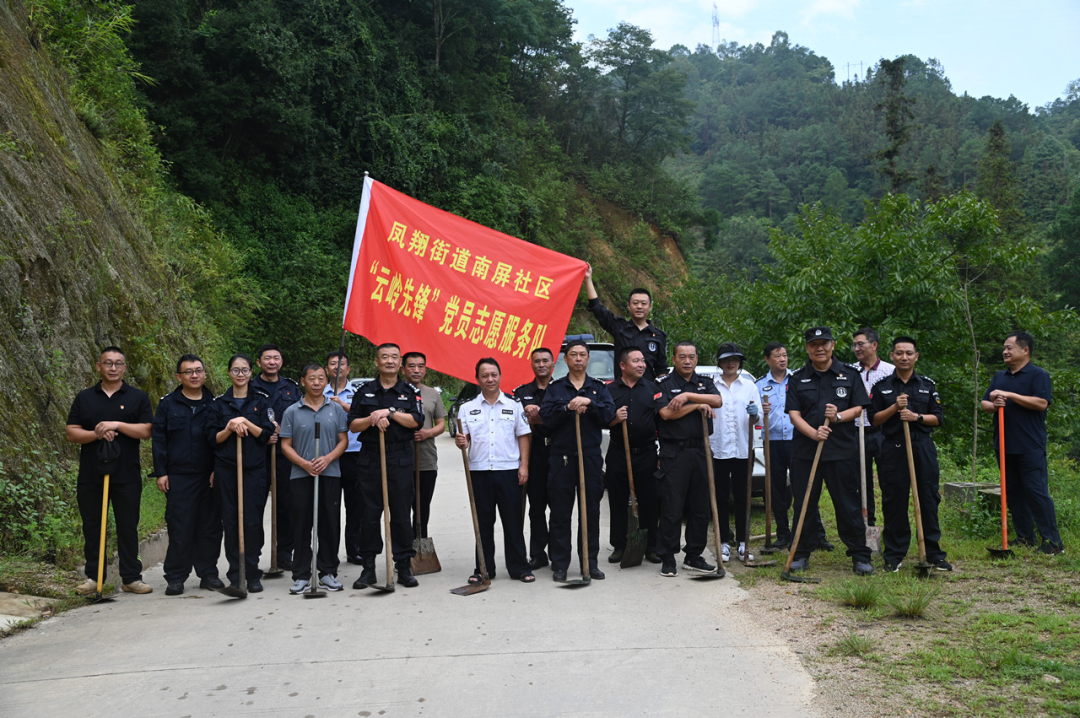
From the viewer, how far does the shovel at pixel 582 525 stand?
685 centimetres

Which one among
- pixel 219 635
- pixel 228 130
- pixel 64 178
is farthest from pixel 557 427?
pixel 228 130

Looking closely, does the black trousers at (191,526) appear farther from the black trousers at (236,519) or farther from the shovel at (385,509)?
the shovel at (385,509)

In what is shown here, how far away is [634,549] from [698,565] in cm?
62

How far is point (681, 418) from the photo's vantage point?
7.29 m

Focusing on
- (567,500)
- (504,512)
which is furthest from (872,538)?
(504,512)

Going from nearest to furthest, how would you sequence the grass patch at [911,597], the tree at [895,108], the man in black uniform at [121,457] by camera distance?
the grass patch at [911,597] < the man in black uniform at [121,457] < the tree at [895,108]

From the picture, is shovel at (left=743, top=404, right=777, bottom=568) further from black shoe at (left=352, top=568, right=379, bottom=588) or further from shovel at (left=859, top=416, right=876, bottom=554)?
black shoe at (left=352, top=568, right=379, bottom=588)

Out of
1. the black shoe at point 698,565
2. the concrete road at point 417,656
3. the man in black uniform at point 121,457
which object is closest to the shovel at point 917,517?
the concrete road at point 417,656

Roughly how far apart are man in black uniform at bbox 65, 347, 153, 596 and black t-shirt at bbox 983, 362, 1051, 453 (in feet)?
23.5

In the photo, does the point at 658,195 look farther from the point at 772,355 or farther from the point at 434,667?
the point at 434,667

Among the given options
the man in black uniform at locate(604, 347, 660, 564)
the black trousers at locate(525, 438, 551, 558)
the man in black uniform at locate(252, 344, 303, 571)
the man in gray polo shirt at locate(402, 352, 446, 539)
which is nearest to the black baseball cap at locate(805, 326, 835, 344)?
the man in black uniform at locate(604, 347, 660, 564)

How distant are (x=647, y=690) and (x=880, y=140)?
9569 cm

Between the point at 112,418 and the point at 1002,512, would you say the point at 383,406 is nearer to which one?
the point at 112,418

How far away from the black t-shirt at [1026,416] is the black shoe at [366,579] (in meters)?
5.41
